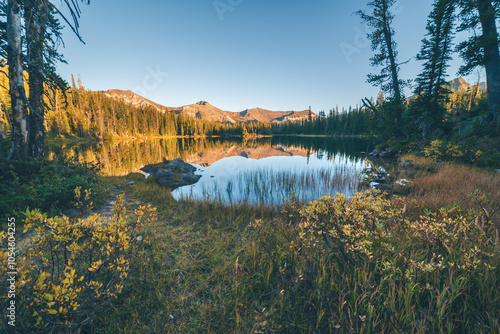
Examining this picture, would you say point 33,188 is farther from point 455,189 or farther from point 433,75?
point 433,75

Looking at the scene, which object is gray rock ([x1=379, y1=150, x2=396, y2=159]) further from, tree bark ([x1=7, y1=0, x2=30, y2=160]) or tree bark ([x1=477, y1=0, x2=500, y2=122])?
tree bark ([x1=7, y1=0, x2=30, y2=160])

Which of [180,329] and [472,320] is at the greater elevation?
[472,320]

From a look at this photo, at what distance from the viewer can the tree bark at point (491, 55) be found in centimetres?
1283

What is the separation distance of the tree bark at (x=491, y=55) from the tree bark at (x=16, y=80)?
25.8m

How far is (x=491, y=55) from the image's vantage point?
13148 millimetres

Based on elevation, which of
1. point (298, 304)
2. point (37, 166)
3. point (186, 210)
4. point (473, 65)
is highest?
point (473, 65)

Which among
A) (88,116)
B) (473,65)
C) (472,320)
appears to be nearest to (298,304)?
(472,320)

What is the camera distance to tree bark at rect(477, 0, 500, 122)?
42.1ft

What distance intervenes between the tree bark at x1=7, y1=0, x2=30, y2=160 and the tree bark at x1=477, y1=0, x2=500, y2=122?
2581 centimetres

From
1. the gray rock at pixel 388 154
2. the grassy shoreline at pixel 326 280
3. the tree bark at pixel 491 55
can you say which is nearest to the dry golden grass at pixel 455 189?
the grassy shoreline at pixel 326 280

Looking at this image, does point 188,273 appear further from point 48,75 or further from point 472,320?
point 48,75

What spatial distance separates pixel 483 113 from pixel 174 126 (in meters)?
92.6

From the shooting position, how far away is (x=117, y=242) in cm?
238

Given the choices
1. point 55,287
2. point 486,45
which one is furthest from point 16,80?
point 486,45
